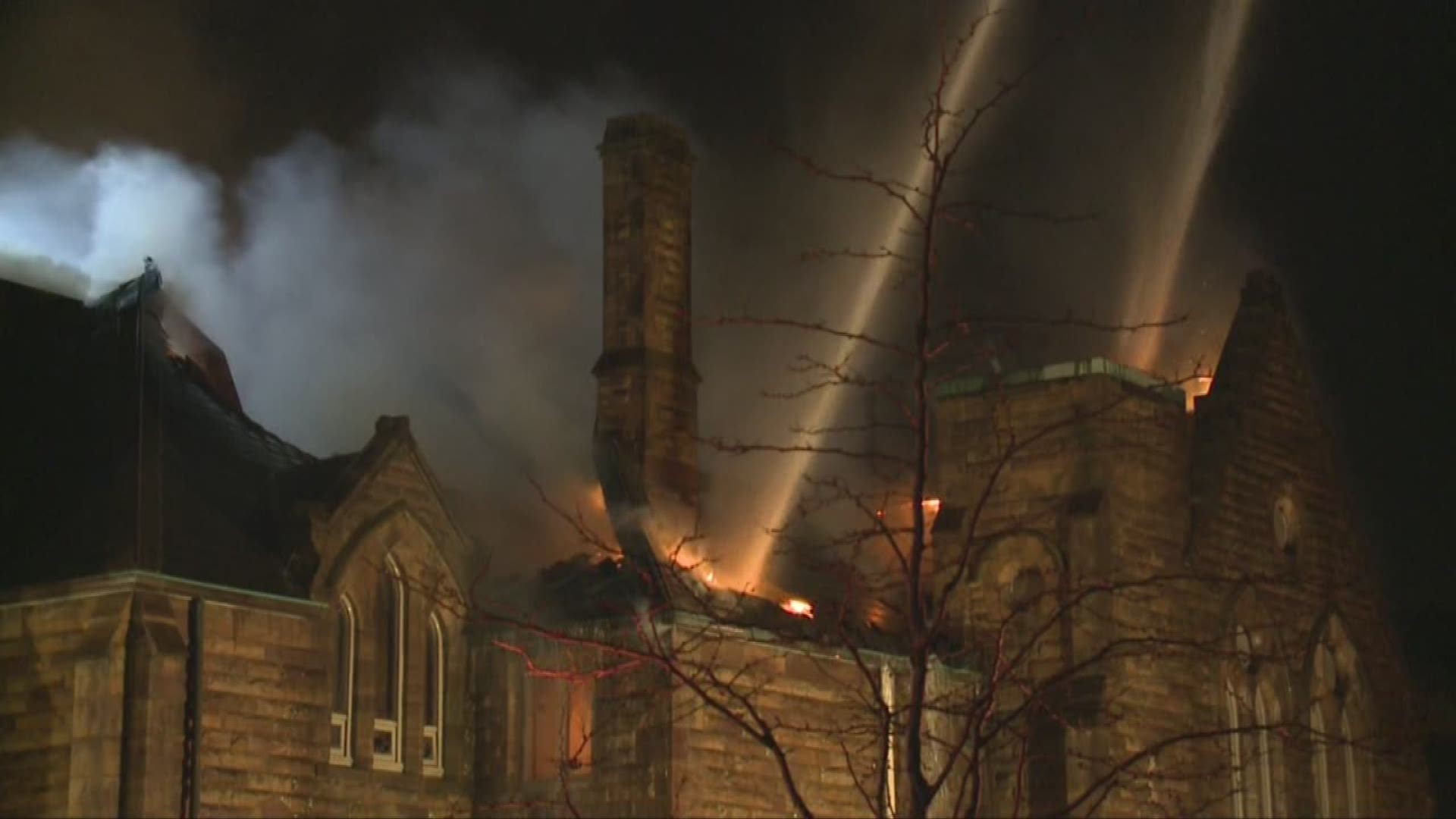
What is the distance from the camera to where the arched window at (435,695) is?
3047cm

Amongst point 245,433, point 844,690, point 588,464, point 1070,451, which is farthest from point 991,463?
point 245,433

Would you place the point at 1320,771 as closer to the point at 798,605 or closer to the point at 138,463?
the point at 798,605

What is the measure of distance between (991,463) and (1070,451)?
133 centimetres

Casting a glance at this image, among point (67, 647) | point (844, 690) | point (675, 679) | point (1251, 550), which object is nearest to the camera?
point (67, 647)

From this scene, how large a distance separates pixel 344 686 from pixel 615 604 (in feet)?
14.7

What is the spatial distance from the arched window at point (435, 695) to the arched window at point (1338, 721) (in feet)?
45.9

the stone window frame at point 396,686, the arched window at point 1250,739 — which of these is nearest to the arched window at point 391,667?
the stone window frame at point 396,686

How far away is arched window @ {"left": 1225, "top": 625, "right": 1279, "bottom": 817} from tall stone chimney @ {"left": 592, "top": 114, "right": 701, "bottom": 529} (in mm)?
8298

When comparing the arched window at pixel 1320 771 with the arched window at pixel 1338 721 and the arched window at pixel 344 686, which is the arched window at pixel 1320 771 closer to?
the arched window at pixel 1338 721

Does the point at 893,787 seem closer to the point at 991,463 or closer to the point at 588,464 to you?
the point at 991,463

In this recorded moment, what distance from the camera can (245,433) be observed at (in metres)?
30.5

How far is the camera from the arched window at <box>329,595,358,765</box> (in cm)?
2906

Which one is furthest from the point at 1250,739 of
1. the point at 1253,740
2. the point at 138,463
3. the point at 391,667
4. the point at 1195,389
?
the point at 138,463

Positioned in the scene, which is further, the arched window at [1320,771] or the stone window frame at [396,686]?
the arched window at [1320,771]
